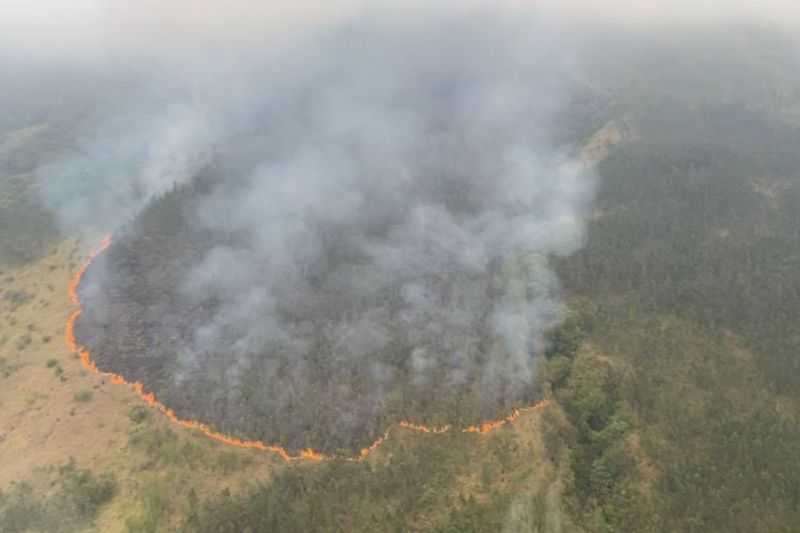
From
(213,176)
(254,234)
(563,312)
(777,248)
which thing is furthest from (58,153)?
(777,248)

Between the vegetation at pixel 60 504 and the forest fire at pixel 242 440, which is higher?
the vegetation at pixel 60 504

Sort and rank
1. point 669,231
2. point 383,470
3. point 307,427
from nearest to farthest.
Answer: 1. point 383,470
2. point 307,427
3. point 669,231

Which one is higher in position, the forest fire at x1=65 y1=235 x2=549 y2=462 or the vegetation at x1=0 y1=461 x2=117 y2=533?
the vegetation at x1=0 y1=461 x2=117 y2=533

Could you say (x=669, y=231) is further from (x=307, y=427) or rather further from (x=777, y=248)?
(x=307, y=427)

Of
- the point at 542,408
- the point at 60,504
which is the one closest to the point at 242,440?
the point at 60,504

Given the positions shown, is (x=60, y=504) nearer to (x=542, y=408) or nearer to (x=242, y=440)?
(x=242, y=440)

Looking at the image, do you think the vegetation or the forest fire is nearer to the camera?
the vegetation

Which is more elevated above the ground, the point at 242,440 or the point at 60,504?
the point at 60,504

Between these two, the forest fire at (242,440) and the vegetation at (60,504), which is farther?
the forest fire at (242,440)

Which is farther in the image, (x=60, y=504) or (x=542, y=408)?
(x=542, y=408)

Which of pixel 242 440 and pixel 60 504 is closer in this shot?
pixel 60 504

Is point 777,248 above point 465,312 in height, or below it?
above
